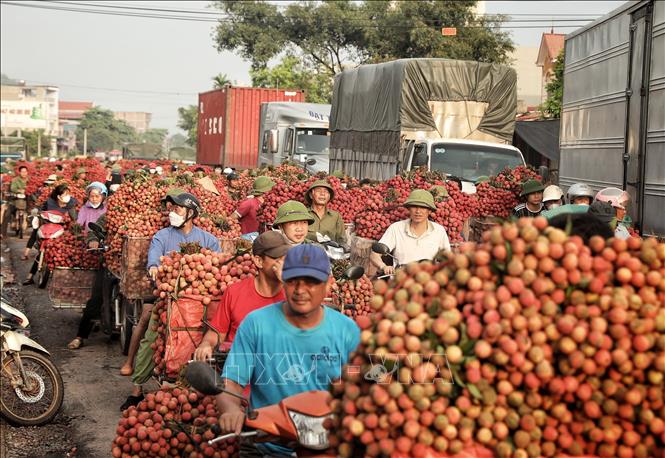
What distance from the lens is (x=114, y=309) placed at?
514 inches

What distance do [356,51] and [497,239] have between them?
189ft

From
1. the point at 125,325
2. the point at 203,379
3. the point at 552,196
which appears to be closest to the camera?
the point at 203,379

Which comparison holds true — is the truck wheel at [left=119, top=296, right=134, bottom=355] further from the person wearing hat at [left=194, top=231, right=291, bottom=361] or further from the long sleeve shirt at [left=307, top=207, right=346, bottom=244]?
the person wearing hat at [left=194, top=231, right=291, bottom=361]

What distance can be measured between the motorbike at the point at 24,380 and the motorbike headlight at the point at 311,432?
571cm

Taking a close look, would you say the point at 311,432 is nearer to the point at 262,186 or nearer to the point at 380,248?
the point at 380,248

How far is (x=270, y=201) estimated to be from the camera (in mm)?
13469

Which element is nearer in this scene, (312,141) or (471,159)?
(471,159)

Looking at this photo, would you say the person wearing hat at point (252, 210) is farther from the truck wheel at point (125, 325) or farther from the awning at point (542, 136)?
the awning at point (542, 136)

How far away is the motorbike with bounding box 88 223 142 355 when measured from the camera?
1221 centimetres

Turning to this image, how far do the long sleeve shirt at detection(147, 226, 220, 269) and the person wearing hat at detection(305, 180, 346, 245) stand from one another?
1.63 metres

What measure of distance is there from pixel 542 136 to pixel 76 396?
2080 centimetres

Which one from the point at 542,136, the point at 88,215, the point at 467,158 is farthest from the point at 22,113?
the point at 88,215

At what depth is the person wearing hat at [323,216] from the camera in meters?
11.5

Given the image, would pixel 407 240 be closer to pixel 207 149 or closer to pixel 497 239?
pixel 497 239
